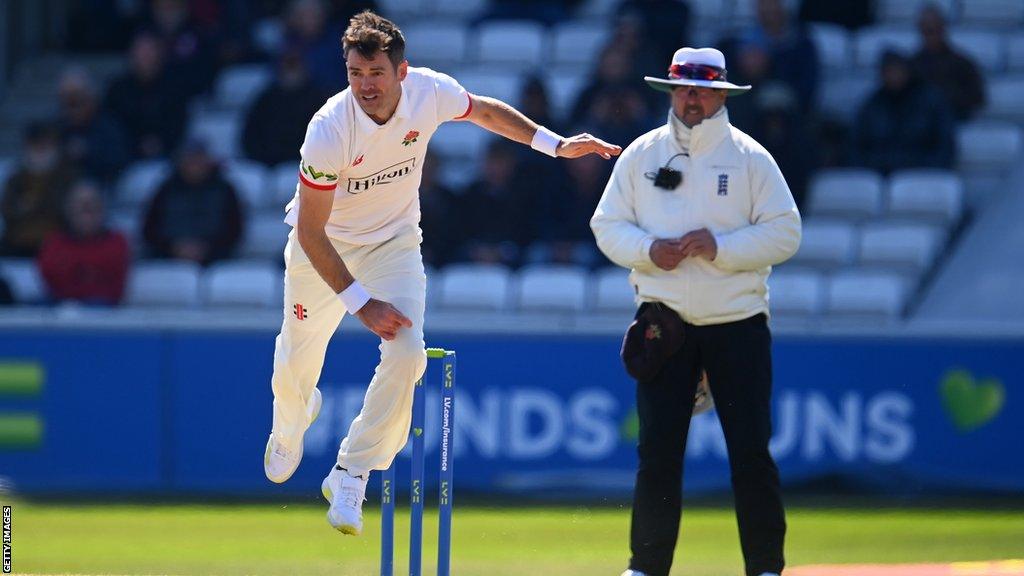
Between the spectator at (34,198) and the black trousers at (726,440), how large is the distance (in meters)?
6.82

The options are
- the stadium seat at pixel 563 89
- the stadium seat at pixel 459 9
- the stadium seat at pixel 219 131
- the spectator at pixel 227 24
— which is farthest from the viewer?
the stadium seat at pixel 459 9

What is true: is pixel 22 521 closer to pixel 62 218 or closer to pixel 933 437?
pixel 62 218

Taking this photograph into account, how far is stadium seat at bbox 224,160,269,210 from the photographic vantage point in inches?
485

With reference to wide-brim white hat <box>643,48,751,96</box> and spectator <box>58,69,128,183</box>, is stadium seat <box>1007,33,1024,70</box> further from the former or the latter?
wide-brim white hat <box>643,48,751,96</box>

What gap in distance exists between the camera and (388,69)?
6090 mm

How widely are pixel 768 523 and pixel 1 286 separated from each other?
21.5 ft

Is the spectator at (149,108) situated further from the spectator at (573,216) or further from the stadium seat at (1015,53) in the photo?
the stadium seat at (1015,53)

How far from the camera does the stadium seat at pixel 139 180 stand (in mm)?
12695

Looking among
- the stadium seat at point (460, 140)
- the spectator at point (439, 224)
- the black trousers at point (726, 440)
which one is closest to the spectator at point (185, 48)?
Answer: the stadium seat at point (460, 140)

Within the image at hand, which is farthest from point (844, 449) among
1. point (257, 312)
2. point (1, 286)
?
point (1, 286)

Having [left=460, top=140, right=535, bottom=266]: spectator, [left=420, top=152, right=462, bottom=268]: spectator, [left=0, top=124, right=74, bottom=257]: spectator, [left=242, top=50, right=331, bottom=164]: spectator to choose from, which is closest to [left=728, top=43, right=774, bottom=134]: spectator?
[left=460, top=140, right=535, bottom=266]: spectator

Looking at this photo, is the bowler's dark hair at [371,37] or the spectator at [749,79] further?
the spectator at [749,79]

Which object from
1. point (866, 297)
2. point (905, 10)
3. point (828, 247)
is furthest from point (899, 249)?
point (905, 10)

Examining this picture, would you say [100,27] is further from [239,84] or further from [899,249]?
[899,249]
